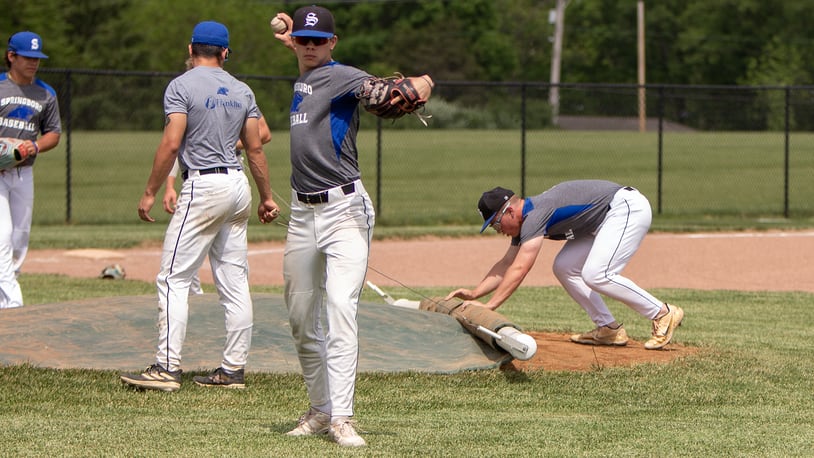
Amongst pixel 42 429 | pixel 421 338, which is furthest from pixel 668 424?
pixel 42 429

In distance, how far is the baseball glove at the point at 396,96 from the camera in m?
5.20

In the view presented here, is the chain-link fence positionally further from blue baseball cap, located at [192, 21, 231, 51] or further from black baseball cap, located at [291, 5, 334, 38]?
black baseball cap, located at [291, 5, 334, 38]

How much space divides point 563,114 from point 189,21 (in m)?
28.1

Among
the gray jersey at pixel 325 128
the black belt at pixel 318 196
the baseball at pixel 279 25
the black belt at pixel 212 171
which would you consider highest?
the baseball at pixel 279 25

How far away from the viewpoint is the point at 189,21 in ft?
214

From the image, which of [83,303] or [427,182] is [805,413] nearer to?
[83,303]

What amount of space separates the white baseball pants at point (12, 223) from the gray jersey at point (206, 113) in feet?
9.26

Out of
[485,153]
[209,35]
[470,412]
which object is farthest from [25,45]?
[485,153]

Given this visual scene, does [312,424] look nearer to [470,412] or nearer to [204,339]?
[470,412]

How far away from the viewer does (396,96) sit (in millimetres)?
5203

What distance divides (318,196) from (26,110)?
4.48 metres

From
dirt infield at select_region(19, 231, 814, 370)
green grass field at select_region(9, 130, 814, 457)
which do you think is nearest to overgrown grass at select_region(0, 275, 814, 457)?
green grass field at select_region(9, 130, 814, 457)

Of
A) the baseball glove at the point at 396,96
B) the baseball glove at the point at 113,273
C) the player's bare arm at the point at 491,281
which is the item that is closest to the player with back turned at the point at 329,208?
the baseball glove at the point at 396,96

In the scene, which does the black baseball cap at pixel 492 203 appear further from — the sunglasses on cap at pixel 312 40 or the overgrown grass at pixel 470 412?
the sunglasses on cap at pixel 312 40
